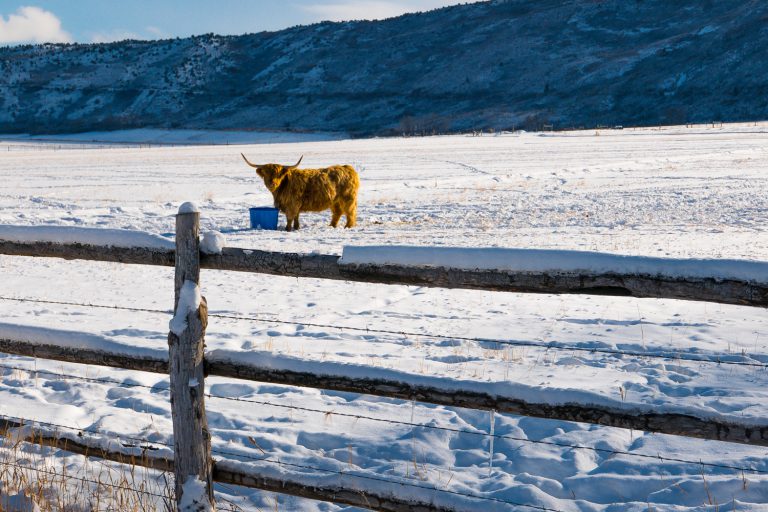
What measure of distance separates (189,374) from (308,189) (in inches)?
412

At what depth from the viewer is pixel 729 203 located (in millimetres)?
16844

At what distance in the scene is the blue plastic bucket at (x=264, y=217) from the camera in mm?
13648

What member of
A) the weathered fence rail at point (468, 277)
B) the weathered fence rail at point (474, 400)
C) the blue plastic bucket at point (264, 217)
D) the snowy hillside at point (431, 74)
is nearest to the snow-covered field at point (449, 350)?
the weathered fence rail at point (474, 400)

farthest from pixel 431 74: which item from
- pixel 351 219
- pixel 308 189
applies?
pixel 308 189

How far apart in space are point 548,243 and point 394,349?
5716 millimetres

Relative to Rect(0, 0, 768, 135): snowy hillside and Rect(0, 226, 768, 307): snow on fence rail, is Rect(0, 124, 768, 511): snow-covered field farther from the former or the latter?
Rect(0, 0, 768, 135): snowy hillside

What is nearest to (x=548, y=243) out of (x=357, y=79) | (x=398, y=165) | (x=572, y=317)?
(x=572, y=317)

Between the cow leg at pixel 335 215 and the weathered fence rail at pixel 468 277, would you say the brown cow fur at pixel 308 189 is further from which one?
the weathered fence rail at pixel 468 277

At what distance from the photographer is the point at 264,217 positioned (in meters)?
13.7

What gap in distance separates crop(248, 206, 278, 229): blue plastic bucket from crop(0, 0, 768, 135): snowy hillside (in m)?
67.5

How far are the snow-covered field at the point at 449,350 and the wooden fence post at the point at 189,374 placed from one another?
28 centimetres

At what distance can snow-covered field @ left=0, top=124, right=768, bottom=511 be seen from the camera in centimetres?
435

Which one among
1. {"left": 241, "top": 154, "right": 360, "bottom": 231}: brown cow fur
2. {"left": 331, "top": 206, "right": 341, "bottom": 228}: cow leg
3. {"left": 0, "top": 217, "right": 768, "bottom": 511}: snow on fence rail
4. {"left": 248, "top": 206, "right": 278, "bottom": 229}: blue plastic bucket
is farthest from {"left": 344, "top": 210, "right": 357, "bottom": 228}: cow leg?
{"left": 0, "top": 217, "right": 768, "bottom": 511}: snow on fence rail

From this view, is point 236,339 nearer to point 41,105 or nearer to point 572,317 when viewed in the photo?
point 572,317
